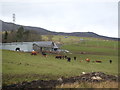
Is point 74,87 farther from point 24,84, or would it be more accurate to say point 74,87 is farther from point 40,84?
point 24,84

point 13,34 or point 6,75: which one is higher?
point 13,34

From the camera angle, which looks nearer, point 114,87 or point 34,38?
point 114,87

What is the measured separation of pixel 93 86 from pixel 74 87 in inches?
63.7

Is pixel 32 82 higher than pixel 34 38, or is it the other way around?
pixel 34 38

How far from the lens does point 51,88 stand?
11859mm

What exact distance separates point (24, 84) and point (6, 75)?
8.66 ft

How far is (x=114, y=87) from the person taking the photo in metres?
12.7

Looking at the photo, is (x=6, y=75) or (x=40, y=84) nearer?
(x=40, y=84)

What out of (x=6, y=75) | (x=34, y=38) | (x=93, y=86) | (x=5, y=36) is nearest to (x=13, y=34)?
(x=5, y=36)

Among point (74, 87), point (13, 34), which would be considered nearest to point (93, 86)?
point (74, 87)

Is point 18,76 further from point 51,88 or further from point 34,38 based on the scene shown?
point 34,38

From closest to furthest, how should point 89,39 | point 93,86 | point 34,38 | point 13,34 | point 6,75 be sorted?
point 93,86
point 6,75
point 34,38
point 13,34
point 89,39

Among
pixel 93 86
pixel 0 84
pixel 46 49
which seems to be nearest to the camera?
pixel 0 84

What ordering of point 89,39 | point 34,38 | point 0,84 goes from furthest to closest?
1. point 89,39
2. point 34,38
3. point 0,84
